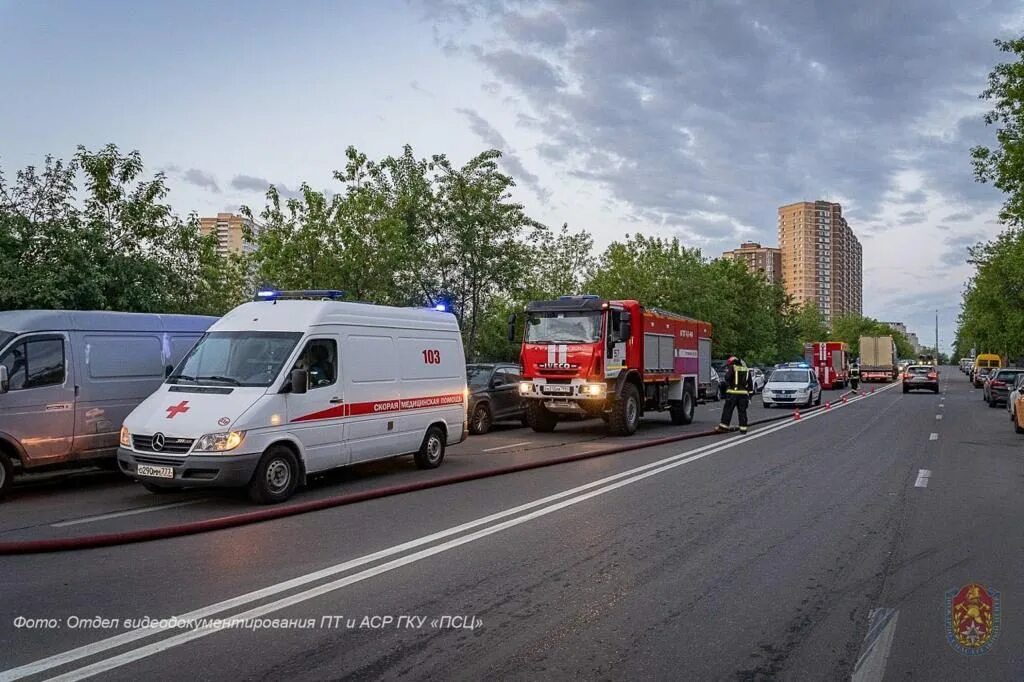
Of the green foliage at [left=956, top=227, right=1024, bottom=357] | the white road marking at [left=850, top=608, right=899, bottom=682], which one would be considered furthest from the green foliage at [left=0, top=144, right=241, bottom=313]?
the green foliage at [left=956, top=227, right=1024, bottom=357]

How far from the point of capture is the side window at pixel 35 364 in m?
10.2

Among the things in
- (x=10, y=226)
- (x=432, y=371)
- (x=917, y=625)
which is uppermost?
(x=10, y=226)

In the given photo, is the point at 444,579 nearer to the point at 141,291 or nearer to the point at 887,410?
the point at 141,291

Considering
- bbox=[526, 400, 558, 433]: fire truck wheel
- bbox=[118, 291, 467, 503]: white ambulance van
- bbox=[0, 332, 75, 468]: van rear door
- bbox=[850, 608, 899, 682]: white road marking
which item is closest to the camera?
bbox=[850, 608, 899, 682]: white road marking

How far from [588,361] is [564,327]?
104 centimetres

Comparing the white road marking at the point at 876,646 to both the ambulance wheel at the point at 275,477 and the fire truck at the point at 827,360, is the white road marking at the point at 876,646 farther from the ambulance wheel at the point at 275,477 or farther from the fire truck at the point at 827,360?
the fire truck at the point at 827,360

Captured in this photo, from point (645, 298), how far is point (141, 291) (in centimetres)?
3714

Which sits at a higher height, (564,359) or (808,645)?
(564,359)

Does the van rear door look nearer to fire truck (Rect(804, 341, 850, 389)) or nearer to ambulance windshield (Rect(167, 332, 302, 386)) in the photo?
ambulance windshield (Rect(167, 332, 302, 386))

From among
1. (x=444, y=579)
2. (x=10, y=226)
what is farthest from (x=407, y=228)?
(x=444, y=579)

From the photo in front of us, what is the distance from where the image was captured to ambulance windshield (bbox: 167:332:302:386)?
977 cm

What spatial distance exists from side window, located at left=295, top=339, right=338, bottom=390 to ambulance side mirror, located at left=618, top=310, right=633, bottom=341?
8.75 metres

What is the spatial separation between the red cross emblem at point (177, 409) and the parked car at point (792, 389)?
26.0 metres

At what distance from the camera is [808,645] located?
15.7 ft
